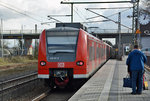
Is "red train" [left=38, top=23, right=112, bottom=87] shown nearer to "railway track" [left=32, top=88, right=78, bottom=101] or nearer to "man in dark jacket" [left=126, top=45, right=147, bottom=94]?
"railway track" [left=32, top=88, right=78, bottom=101]

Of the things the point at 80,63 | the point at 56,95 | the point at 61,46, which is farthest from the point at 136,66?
the point at 56,95

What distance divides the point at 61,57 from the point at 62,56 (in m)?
0.06

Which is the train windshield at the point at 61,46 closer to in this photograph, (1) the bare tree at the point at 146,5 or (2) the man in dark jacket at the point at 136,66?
(2) the man in dark jacket at the point at 136,66

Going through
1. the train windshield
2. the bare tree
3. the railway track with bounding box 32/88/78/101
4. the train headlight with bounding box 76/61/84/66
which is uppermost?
the bare tree

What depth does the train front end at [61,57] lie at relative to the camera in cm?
1121

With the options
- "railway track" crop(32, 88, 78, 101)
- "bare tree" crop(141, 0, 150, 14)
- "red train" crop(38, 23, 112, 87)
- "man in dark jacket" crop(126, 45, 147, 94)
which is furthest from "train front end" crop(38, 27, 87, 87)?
"bare tree" crop(141, 0, 150, 14)

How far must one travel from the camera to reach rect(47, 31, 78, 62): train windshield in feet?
37.1

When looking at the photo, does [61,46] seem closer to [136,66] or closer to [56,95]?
[56,95]

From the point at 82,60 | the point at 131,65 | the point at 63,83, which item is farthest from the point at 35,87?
the point at 131,65

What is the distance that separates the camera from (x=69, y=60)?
11.2 meters

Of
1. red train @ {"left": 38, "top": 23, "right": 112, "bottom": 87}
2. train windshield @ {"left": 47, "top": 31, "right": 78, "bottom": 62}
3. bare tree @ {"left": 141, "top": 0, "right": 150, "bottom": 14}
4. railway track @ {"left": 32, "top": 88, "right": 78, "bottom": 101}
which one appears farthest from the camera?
bare tree @ {"left": 141, "top": 0, "right": 150, "bottom": 14}

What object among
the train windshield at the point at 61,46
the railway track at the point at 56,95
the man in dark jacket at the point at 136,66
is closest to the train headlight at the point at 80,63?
the train windshield at the point at 61,46

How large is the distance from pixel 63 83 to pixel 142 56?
13.5 feet

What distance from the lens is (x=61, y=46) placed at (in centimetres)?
1156
